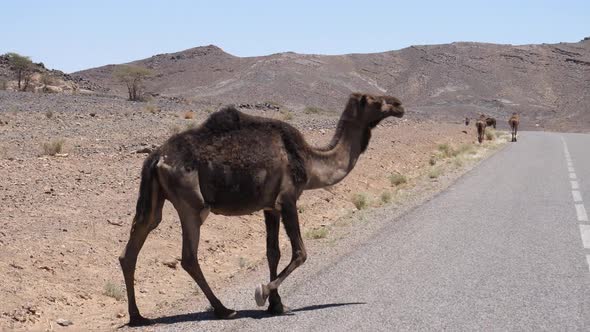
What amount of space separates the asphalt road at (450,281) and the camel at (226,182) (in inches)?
22.3

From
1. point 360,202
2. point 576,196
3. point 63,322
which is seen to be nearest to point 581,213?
point 576,196

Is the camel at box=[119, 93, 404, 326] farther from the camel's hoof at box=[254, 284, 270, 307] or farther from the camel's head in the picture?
the camel's head

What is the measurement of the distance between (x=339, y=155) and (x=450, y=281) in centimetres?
195

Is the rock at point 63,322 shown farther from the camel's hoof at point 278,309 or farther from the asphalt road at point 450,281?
the camel's hoof at point 278,309

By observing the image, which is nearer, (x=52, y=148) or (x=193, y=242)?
(x=193, y=242)

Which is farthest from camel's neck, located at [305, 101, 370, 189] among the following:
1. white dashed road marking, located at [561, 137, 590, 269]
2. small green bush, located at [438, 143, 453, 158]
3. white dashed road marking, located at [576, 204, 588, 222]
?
small green bush, located at [438, 143, 453, 158]

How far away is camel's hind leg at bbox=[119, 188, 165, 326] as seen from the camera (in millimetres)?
8617

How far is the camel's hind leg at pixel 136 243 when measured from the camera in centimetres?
862

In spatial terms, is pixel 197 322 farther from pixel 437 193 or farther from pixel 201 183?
pixel 437 193

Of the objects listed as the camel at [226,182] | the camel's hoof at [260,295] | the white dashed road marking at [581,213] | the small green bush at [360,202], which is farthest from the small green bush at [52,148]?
the camel's hoof at [260,295]

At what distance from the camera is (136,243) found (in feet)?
28.8

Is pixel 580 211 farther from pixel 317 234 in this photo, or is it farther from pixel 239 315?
pixel 239 315

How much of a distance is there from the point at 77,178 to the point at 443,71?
412 feet

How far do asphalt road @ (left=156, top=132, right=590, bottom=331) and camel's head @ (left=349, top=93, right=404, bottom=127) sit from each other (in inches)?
75.7
